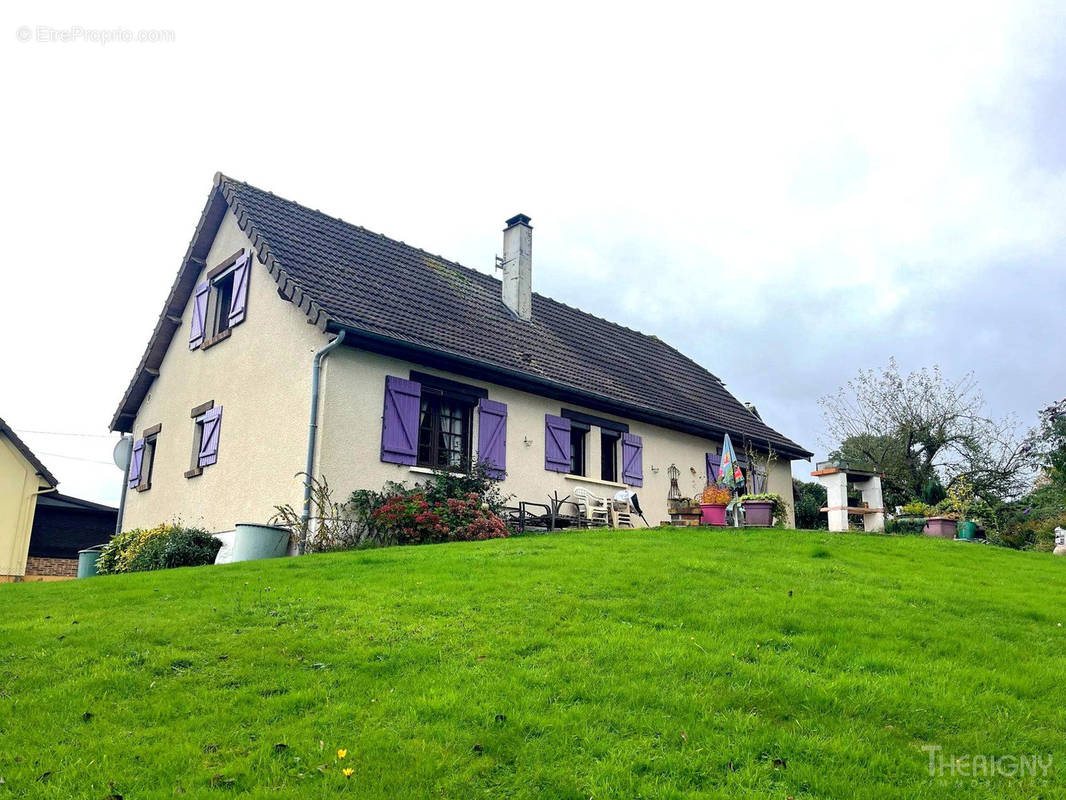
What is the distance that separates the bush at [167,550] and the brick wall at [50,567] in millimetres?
10663

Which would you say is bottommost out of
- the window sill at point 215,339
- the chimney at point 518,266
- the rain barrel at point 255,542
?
the rain barrel at point 255,542

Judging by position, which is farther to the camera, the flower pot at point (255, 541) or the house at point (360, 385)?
the house at point (360, 385)

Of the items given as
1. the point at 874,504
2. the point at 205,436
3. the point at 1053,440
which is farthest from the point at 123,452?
the point at 1053,440

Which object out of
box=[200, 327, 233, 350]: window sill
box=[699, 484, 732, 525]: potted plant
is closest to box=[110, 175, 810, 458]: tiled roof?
box=[200, 327, 233, 350]: window sill

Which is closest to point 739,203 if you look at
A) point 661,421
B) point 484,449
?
point 661,421

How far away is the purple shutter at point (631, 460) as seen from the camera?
57.6ft

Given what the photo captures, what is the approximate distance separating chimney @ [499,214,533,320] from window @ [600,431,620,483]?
329cm

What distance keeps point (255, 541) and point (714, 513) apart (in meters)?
7.10

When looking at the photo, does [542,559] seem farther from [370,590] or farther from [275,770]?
[275,770]

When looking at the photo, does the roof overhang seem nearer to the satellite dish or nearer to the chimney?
the chimney

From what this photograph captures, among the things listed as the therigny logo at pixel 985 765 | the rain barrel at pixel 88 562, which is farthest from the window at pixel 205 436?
the therigny logo at pixel 985 765

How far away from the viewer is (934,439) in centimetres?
2558

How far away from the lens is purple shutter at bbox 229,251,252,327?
612 inches

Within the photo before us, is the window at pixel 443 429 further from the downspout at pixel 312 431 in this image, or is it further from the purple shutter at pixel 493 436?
the downspout at pixel 312 431
